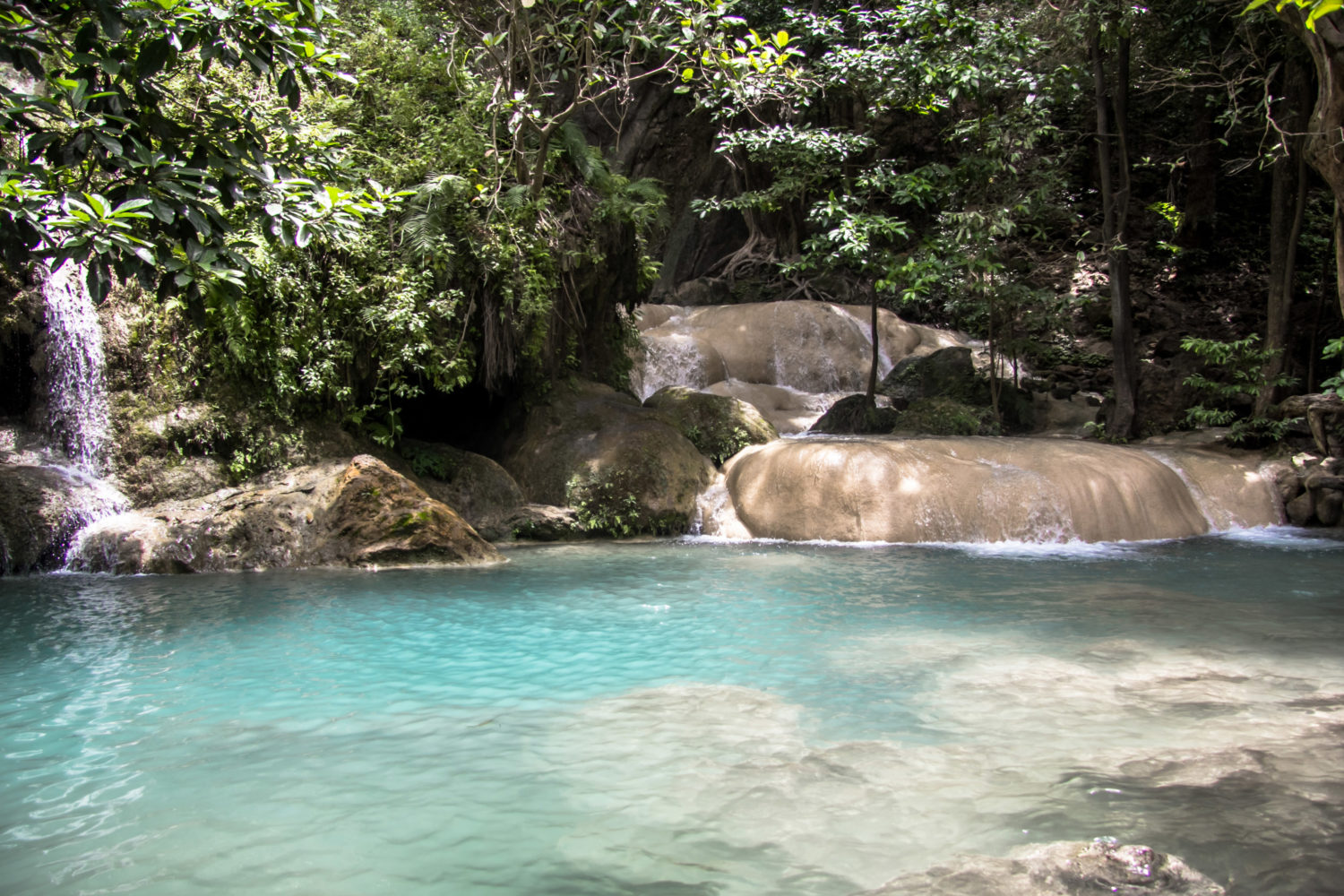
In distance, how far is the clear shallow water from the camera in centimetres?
294

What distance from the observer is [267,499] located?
343 inches

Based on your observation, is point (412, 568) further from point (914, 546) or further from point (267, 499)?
point (914, 546)

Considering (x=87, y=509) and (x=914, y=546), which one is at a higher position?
(x=87, y=509)

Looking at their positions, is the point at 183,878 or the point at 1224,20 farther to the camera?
the point at 1224,20

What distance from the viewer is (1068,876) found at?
267 centimetres

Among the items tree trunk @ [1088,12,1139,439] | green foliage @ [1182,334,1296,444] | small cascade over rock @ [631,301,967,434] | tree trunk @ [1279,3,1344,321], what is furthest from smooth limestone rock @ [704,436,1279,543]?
small cascade over rock @ [631,301,967,434]

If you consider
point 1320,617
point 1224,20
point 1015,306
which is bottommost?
point 1320,617

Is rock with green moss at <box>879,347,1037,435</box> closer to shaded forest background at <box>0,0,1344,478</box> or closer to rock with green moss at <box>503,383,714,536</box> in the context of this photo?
shaded forest background at <box>0,0,1344,478</box>

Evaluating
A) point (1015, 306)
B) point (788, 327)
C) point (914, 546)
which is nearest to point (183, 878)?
point (914, 546)

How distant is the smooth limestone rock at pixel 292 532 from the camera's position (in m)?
8.28

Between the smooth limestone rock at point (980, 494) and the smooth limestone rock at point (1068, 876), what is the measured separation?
24.0 ft

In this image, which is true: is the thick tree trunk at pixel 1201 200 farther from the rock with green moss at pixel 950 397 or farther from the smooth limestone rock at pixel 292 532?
the smooth limestone rock at pixel 292 532

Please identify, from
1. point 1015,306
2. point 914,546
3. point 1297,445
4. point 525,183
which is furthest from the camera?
point 1015,306

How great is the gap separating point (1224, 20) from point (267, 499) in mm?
14098
